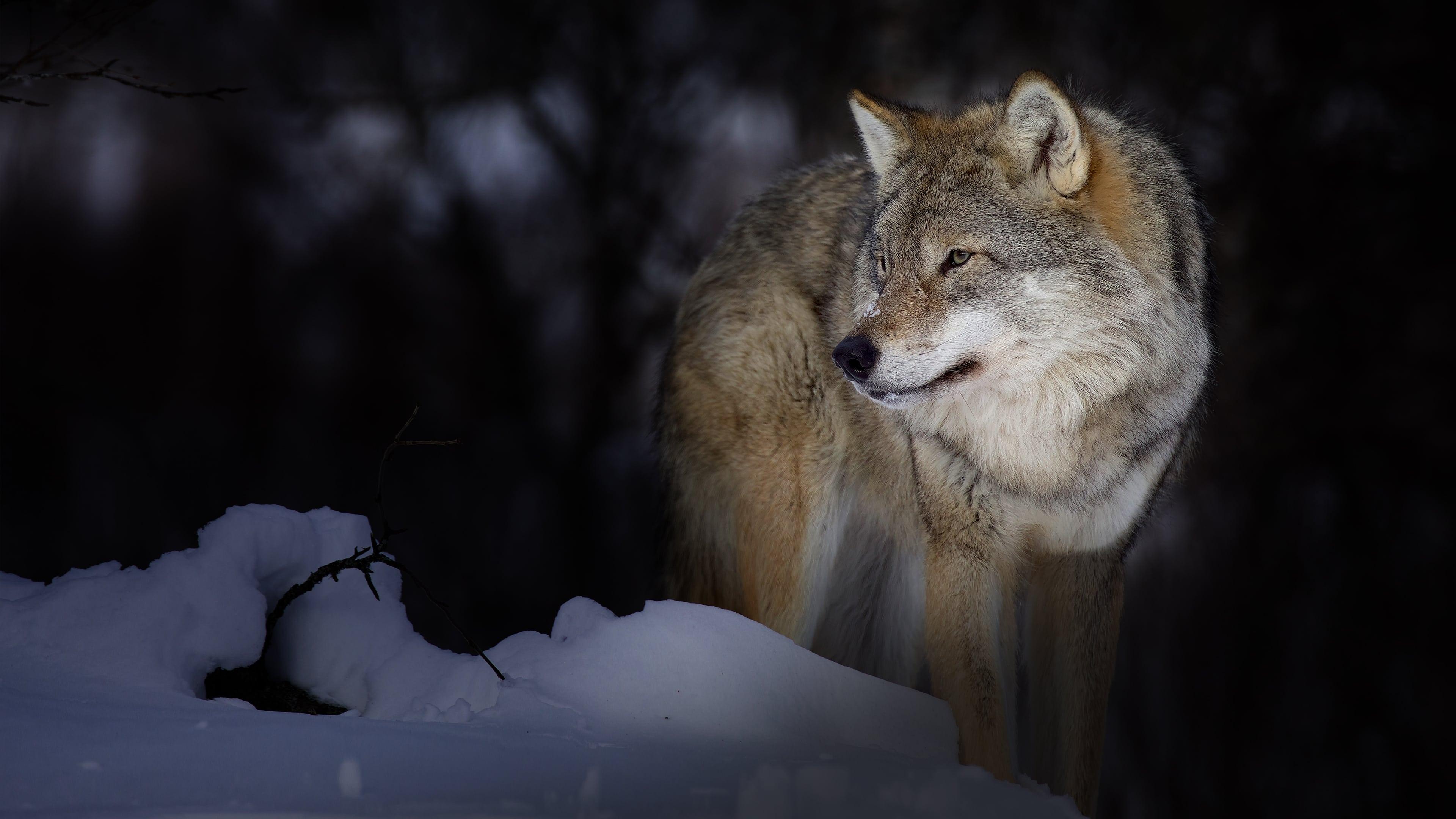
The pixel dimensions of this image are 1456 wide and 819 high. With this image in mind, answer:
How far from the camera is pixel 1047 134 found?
267 centimetres

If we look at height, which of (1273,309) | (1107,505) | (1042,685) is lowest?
(1042,685)

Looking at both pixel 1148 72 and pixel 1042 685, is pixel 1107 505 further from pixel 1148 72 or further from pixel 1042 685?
pixel 1148 72

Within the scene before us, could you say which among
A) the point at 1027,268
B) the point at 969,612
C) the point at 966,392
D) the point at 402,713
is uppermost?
the point at 1027,268

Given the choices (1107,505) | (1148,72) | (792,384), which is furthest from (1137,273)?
(1148,72)

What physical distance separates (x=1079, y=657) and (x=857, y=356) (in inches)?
51.4

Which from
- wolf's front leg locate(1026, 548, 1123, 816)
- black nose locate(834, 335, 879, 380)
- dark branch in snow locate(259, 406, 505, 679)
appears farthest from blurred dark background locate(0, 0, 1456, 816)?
dark branch in snow locate(259, 406, 505, 679)

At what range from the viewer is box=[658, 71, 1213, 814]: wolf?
2645 millimetres

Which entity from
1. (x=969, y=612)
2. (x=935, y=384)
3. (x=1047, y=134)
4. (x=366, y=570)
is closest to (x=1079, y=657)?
(x=969, y=612)

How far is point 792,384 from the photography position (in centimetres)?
335

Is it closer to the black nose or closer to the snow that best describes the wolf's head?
the black nose

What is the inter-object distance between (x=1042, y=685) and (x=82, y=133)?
5.22m

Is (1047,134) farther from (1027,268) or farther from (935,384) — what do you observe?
(935,384)

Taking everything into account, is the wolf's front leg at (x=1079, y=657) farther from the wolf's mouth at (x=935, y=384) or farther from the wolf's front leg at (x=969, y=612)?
the wolf's mouth at (x=935, y=384)

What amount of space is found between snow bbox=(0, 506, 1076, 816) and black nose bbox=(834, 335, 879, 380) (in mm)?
723
